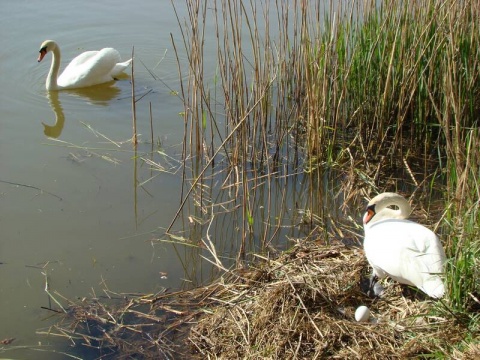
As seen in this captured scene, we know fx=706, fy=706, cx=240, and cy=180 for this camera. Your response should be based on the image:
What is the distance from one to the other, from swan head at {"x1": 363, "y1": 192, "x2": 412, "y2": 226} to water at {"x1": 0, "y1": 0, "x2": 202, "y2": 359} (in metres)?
1.20

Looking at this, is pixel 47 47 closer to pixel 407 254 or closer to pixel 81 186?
pixel 81 186

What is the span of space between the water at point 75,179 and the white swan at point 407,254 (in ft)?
4.02

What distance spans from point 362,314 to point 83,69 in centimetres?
Answer: 489

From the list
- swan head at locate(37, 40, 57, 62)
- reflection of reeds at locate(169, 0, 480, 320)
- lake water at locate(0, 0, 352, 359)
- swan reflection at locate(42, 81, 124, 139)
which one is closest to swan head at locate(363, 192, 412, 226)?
reflection of reeds at locate(169, 0, 480, 320)

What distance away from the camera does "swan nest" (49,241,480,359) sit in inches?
131

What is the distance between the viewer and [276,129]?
5.56 meters

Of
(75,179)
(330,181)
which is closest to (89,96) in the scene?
(75,179)

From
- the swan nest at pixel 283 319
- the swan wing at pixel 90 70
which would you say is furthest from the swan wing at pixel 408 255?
the swan wing at pixel 90 70

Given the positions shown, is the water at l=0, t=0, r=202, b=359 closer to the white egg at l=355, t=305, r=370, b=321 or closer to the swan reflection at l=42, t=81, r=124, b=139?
the swan reflection at l=42, t=81, r=124, b=139

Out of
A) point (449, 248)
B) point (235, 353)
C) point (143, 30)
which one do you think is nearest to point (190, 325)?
point (235, 353)

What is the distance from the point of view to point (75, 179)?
17.8 ft

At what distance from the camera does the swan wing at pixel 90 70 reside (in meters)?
7.36

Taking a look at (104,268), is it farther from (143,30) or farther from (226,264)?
(143,30)

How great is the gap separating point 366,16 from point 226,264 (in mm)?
2283
